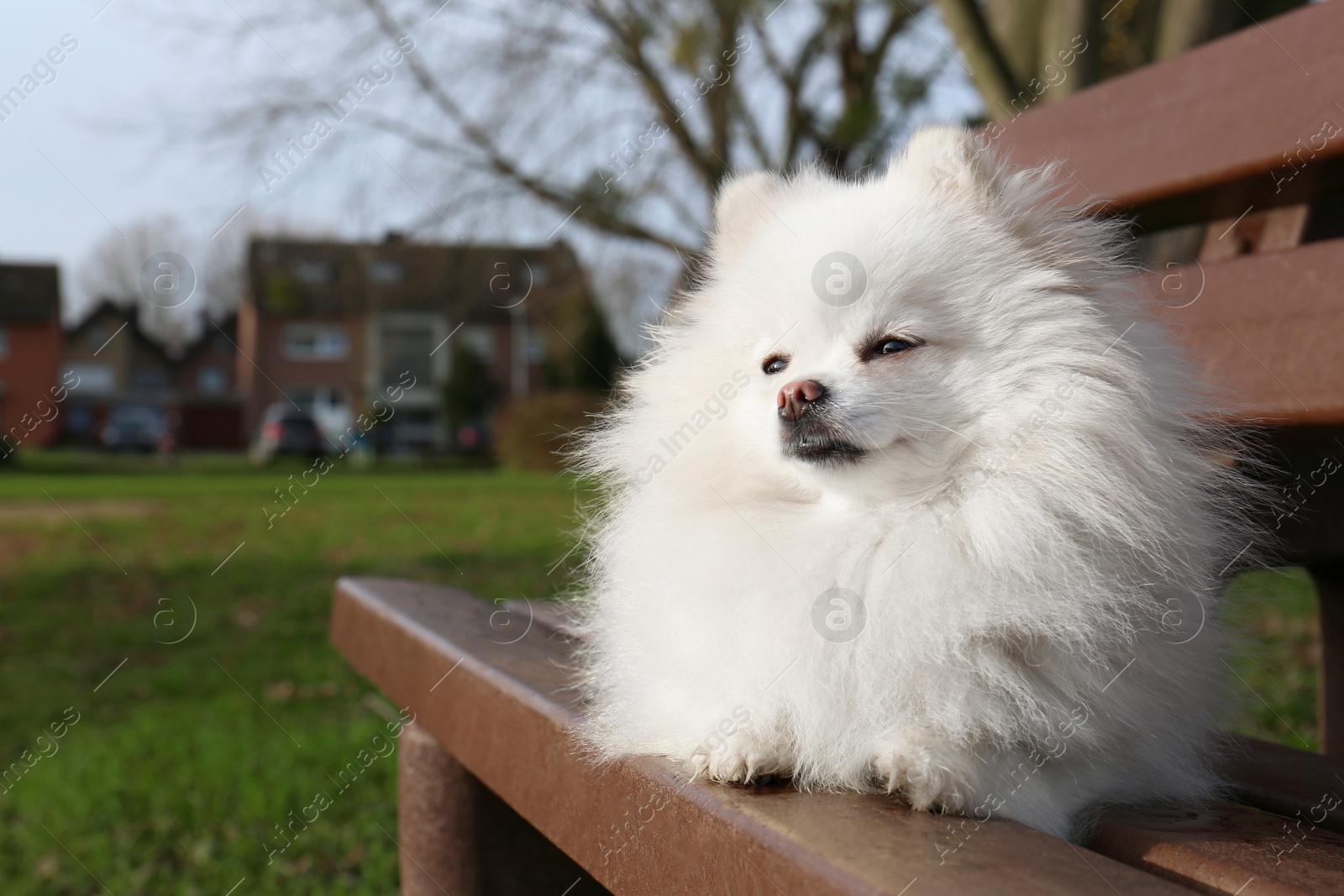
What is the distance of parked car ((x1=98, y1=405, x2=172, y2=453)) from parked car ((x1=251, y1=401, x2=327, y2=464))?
35.2 feet

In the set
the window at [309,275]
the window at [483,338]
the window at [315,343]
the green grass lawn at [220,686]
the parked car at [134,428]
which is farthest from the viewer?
the parked car at [134,428]

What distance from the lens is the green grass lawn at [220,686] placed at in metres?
3.93

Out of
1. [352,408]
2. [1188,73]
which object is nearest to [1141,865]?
[1188,73]

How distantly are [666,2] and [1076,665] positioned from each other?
36.3ft

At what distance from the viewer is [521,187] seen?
1190cm

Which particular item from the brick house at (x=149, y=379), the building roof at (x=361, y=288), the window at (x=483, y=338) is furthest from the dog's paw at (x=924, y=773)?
the brick house at (x=149, y=379)

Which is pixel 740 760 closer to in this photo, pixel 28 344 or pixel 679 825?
pixel 679 825

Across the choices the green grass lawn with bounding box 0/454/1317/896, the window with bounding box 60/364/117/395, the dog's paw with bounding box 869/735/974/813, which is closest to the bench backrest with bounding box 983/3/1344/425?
the green grass lawn with bounding box 0/454/1317/896

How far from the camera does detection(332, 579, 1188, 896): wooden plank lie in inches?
39.9

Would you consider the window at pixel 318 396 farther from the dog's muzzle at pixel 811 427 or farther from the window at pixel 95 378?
the dog's muzzle at pixel 811 427

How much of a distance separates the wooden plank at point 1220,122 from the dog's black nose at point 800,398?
0.89 m

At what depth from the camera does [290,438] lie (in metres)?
37.6

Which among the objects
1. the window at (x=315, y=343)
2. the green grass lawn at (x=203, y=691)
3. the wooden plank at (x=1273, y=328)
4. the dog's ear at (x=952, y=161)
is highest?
the dog's ear at (x=952, y=161)

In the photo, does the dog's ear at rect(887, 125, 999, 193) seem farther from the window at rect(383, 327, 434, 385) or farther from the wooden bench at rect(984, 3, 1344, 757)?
the window at rect(383, 327, 434, 385)
